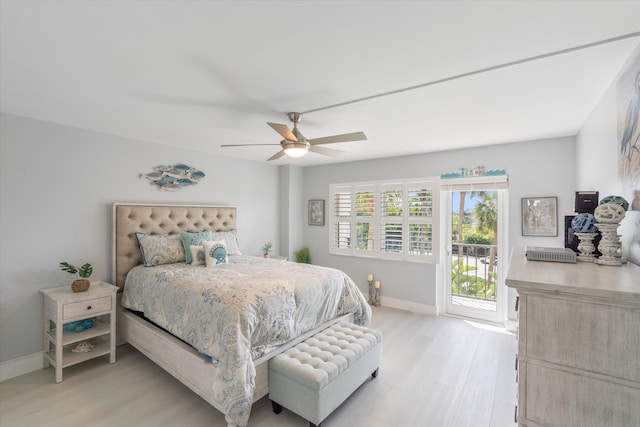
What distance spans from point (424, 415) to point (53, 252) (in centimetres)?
378

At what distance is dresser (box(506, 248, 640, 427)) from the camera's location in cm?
90

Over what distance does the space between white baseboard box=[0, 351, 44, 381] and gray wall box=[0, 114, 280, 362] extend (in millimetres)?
56

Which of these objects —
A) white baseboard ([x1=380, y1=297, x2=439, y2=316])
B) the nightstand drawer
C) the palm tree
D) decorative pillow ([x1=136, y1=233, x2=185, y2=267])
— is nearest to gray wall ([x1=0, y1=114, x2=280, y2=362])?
decorative pillow ([x1=136, y1=233, x2=185, y2=267])

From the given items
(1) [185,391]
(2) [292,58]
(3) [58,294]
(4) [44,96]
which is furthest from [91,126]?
(1) [185,391]

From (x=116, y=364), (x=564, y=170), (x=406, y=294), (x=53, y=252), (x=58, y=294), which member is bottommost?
(x=116, y=364)

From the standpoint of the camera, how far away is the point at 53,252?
114 inches

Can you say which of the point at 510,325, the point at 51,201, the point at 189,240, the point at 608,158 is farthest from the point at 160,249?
the point at 510,325

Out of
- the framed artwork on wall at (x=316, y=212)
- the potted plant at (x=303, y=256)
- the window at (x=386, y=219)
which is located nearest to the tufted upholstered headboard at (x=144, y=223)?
the potted plant at (x=303, y=256)

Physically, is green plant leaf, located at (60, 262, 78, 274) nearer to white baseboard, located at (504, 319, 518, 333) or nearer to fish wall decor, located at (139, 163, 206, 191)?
fish wall decor, located at (139, 163, 206, 191)

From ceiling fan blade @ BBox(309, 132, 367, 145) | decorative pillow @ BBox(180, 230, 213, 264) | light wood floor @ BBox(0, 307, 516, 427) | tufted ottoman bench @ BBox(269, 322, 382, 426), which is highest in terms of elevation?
ceiling fan blade @ BBox(309, 132, 367, 145)

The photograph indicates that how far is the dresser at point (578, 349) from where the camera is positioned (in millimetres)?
900

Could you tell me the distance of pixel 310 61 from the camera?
1713 mm

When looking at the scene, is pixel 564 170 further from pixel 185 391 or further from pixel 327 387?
pixel 185 391

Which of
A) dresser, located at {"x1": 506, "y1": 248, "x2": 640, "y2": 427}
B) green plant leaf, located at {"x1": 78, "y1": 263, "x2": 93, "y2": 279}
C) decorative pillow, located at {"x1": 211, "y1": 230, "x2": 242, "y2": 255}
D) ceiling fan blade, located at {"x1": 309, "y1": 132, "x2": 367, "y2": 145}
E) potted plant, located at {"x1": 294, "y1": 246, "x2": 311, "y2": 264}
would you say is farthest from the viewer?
potted plant, located at {"x1": 294, "y1": 246, "x2": 311, "y2": 264}
